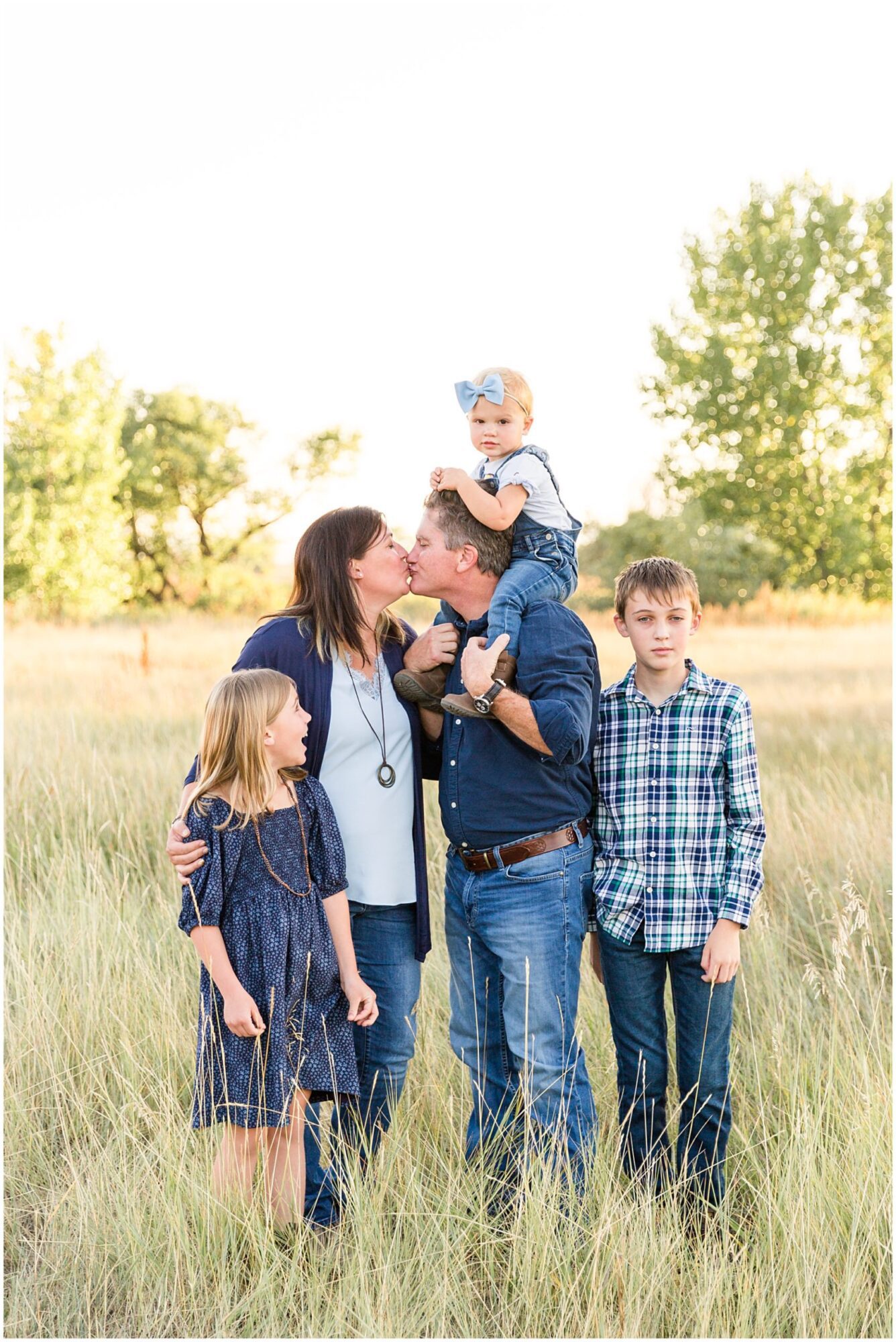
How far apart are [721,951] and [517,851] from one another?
62cm

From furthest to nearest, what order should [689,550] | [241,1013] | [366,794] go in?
[689,550]
[366,794]
[241,1013]

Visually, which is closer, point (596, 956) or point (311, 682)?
point (311, 682)

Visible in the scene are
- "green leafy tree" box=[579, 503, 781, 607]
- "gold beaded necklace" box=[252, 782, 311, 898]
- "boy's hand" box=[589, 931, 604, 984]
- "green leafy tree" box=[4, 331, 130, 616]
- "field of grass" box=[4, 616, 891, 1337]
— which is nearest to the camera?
"field of grass" box=[4, 616, 891, 1337]

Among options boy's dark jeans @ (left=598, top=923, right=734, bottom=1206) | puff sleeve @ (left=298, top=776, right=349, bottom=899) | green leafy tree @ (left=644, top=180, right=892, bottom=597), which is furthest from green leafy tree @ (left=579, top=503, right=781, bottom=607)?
puff sleeve @ (left=298, top=776, right=349, bottom=899)

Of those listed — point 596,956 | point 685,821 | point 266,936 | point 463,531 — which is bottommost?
point 596,956

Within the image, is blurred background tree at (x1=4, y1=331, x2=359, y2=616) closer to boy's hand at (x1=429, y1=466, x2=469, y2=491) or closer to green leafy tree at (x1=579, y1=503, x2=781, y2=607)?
green leafy tree at (x1=579, y1=503, x2=781, y2=607)

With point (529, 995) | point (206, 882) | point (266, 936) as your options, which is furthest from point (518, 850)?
point (206, 882)

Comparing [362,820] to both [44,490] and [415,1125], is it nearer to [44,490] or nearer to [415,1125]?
[415,1125]

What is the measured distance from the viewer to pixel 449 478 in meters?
3.22

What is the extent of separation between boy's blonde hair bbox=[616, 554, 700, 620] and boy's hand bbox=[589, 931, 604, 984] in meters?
0.98

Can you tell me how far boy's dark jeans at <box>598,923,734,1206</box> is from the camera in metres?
3.11

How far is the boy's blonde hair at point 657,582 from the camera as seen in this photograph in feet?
10.1

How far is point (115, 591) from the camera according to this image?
1323 inches

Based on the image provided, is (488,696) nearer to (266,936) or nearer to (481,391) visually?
(266,936)
